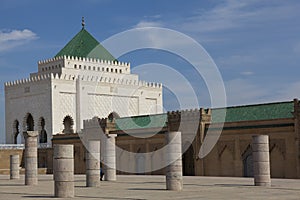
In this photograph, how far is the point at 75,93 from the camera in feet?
126

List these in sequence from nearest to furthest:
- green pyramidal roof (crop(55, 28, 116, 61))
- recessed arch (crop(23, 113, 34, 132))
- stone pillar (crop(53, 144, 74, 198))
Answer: stone pillar (crop(53, 144, 74, 198)) → recessed arch (crop(23, 113, 34, 132)) → green pyramidal roof (crop(55, 28, 116, 61))

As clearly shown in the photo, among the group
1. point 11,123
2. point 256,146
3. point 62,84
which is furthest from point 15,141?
point 256,146

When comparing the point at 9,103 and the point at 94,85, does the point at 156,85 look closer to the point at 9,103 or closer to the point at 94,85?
the point at 94,85

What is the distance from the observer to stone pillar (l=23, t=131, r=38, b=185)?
66.1ft

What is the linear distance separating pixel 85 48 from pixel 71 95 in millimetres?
4538

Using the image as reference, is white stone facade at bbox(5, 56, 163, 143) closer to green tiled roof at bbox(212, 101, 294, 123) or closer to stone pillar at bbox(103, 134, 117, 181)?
green tiled roof at bbox(212, 101, 294, 123)

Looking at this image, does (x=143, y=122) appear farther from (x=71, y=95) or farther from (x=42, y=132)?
(x=42, y=132)

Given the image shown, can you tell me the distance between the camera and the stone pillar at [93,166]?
18016 millimetres

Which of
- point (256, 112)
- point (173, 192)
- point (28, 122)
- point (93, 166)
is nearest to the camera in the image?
point (173, 192)

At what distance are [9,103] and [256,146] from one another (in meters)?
27.4

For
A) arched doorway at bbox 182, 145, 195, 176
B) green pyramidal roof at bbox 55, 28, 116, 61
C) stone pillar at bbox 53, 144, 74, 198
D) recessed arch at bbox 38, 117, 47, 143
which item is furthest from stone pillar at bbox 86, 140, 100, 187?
green pyramidal roof at bbox 55, 28, 116, 61

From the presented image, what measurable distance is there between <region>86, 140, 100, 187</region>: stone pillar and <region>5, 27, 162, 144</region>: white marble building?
58.0 ft

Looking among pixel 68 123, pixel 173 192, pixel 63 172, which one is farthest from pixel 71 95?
pixel 173 192

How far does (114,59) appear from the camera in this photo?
4203 centimetres
